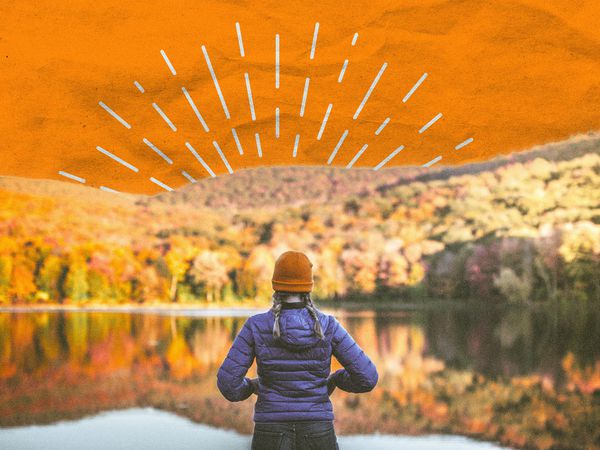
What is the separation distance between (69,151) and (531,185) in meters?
5.24

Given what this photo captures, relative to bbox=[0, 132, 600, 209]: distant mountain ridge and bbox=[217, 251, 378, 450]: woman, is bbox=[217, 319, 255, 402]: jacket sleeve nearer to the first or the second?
bbox=[217, 251, 378, 450]: woman

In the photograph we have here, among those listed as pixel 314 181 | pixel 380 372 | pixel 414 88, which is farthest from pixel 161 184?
pixel 314 181

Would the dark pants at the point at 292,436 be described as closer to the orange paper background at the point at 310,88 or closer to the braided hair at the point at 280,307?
the braided hair at the point at 280,307

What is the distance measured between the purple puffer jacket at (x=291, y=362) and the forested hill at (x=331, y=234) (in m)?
5.66

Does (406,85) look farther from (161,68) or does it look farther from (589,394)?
(589,394)

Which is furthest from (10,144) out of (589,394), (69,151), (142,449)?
(589,394)

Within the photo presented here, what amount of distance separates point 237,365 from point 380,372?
15.0 feet

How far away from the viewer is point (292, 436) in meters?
1.84

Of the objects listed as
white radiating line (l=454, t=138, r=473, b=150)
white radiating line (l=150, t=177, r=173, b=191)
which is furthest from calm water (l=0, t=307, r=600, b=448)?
white radiating line (l=454, t=138, r=473, b=150)

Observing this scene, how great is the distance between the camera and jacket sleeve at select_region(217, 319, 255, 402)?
71.7 inches

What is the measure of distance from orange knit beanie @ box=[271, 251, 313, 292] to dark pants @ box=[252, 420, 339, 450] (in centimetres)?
34

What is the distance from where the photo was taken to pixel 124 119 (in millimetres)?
5254

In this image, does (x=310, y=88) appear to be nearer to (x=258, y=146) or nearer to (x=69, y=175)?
(x=258, y=146)

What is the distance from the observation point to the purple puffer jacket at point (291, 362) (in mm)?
1830
